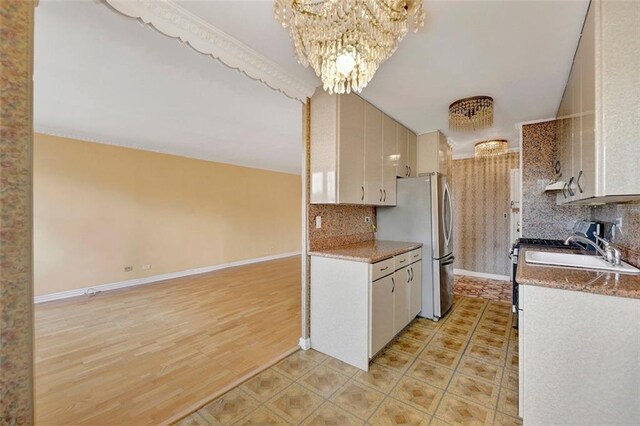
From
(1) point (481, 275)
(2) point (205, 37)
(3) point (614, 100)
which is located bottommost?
(1) point (481, 275)

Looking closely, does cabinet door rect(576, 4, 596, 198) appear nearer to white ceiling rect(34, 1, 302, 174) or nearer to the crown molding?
the crown molding

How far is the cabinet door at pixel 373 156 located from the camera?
277cm

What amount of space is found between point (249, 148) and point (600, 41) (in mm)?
4511

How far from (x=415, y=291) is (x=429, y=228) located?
73 cm

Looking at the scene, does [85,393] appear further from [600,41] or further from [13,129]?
[600,41]

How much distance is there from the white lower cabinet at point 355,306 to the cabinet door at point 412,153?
152 centimetres

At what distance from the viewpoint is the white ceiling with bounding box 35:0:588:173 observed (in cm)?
161

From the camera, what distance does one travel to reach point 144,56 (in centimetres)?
209

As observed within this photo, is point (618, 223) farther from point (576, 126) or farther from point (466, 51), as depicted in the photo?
point (466, 51)

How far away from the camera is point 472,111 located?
2770 millimetres

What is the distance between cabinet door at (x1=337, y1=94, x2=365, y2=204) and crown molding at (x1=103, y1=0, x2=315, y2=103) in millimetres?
507

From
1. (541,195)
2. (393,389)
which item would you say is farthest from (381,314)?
(541,195)

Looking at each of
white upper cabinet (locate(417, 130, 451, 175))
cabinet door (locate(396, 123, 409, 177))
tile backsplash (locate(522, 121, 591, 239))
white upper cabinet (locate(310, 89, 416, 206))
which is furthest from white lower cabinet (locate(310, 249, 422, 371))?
tile backsplash (locate(522, 121, 591, 239))

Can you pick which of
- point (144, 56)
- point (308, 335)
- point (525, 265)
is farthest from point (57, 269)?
point (525, 265)
